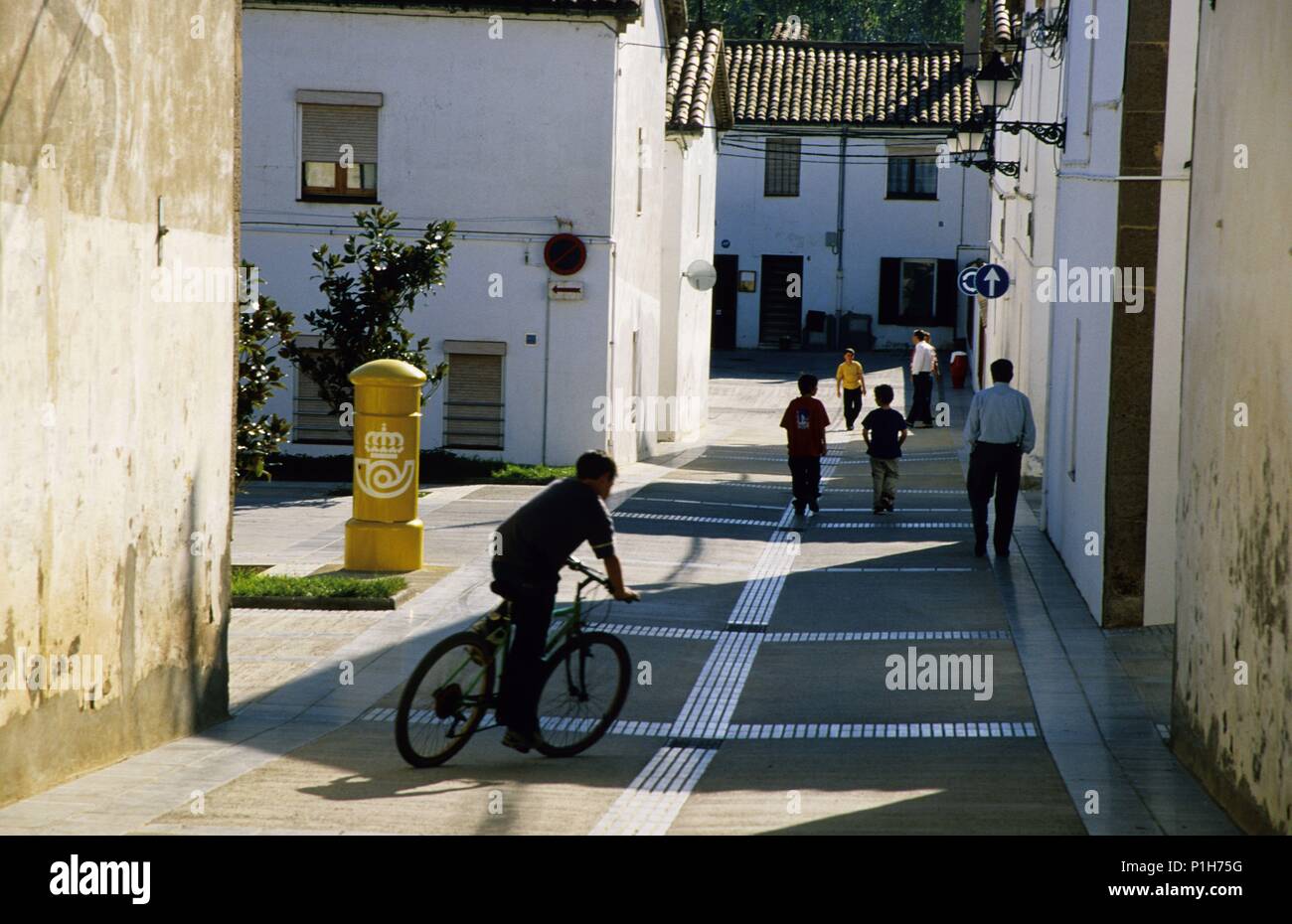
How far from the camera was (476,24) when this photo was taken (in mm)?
22828

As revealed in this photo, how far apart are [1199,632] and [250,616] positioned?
696cm

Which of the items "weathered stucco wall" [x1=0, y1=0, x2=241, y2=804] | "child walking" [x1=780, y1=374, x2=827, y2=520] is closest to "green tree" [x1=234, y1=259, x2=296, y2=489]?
"weathered stucco wall" [x1=0, y1=0, x2=241, y2=804]

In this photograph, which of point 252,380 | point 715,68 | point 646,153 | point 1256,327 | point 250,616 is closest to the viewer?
point 1256,327

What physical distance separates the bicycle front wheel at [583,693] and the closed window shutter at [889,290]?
4061cm

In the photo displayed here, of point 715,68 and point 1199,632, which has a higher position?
point 715,68

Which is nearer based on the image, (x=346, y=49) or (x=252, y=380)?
(x=252, y=380)

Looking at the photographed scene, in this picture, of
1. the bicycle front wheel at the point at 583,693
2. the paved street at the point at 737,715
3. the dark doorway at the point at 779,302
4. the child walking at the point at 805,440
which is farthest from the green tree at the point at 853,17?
the bicycle front wheel at the point at 583,693

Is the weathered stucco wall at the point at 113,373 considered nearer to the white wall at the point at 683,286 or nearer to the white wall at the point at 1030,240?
the white wall at the point at 1030,240

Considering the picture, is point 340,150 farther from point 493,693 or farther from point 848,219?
point 848,219

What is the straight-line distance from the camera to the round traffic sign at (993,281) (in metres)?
24.1

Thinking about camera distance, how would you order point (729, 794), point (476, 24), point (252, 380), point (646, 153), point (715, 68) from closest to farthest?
point (729, 794) → point (252, 380) → point (476, 24) → point (646, 153) → point (715, 68)

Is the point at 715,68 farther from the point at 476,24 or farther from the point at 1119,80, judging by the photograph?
the point at 1119,80

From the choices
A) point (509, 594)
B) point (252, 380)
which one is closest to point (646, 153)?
point (252, 380)

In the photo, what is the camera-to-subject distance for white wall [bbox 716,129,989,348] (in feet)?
158
